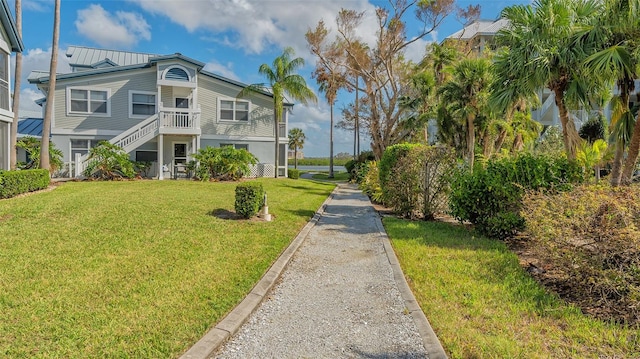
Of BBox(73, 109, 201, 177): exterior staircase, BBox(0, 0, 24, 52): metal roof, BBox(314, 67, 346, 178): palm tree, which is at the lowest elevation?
BBox(73, 109, 201, 177): exterior staircase

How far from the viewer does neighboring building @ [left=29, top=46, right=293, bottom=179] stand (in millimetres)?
19938

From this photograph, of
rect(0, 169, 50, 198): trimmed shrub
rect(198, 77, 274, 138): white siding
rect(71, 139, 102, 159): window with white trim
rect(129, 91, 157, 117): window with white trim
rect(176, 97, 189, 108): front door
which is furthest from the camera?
rect(198, 77, 274, 138): white siding

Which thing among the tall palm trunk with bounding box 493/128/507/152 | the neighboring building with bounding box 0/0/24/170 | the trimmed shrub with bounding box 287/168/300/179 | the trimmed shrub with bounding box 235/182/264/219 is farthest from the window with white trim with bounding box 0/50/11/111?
the tall palm trunk with bounding box 493/128/507/152

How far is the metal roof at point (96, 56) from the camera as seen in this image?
25709 millimetres

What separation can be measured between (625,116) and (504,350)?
7.68m

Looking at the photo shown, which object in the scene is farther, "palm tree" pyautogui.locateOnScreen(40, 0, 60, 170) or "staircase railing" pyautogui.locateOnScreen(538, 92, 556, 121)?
"staircase railing" pyautogui.locateOnScreen(538, 92, 556, 121)

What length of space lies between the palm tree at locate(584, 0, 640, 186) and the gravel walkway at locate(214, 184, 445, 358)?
217 inches

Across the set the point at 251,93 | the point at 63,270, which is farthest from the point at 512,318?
the point at 251,93

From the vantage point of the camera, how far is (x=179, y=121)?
2028 centimetres

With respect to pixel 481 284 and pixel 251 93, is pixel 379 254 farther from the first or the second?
pixel 251 93

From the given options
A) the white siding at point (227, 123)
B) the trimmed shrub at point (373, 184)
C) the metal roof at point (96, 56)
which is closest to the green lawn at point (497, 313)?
the trimmed shrub at point (373, 184)

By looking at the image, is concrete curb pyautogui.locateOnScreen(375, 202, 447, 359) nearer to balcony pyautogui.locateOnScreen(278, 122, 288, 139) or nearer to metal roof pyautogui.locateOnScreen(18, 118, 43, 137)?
balcony pyautogui.locateOnScreen(278, 122, 288, 139)

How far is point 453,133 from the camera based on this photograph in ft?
53.6

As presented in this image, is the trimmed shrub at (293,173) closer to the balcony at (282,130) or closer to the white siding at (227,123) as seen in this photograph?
the balcony at (282,130)
